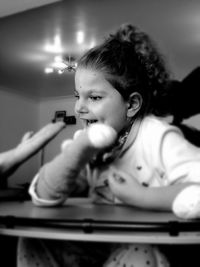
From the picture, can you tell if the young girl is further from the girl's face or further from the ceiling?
the ceiling

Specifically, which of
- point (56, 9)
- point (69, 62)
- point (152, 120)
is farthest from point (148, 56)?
point (56, 9)

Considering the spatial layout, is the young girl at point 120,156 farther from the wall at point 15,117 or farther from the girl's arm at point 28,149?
the wall at point 15,117

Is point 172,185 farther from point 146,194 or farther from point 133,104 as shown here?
point 133,104

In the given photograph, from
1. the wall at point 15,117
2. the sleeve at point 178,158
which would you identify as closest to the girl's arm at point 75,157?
the sleeve at point 178,158

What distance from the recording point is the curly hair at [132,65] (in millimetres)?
499

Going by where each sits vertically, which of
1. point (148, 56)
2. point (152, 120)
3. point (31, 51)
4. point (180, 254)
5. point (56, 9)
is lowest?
point (180, 254)

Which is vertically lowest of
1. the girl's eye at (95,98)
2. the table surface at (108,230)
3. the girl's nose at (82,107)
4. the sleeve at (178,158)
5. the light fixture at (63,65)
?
the table surface at (108,230)

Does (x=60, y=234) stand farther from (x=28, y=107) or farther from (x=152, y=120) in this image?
(x=28, y=107)

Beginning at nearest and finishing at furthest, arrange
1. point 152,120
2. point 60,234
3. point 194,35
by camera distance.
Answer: point 60,234
point 152,120
point 194,35

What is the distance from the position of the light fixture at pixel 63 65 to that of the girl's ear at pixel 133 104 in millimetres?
191

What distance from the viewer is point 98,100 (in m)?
0.47

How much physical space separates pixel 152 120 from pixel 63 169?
0.21 m

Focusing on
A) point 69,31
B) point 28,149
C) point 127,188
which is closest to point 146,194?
point 127,188

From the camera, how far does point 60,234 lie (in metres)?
0.28
